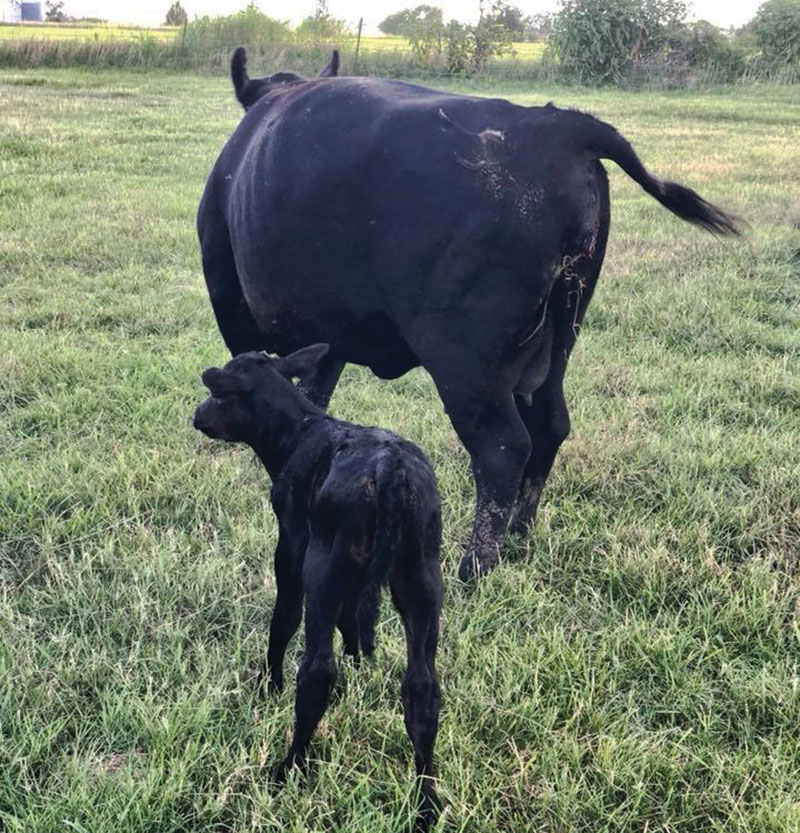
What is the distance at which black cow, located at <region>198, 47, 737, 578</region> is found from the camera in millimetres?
2623

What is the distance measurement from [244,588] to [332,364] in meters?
0.96

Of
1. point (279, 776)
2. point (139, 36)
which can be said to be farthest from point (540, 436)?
point (139, 36)

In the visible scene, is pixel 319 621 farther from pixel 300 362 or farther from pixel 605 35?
pixel 605 35

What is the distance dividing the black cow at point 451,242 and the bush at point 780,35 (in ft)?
95.0

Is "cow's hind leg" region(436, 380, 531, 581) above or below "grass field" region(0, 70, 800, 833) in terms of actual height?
above

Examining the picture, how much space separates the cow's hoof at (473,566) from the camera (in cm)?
296

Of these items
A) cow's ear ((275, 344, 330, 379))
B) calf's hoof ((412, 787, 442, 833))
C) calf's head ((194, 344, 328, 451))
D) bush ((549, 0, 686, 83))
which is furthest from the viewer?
bush ((549, 0, 686, 83))

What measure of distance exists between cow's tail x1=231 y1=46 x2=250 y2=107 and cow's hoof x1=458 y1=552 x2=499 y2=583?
2.25 meters

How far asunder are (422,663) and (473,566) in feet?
3.55

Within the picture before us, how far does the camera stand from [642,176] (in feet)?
9.21

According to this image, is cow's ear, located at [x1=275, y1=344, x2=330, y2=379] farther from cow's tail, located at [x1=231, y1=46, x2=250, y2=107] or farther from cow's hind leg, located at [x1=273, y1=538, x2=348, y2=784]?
cow's tail, located at [x1=231, y1=46, x2=250, y2=107]

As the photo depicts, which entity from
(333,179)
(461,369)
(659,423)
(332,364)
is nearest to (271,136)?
(333,179)

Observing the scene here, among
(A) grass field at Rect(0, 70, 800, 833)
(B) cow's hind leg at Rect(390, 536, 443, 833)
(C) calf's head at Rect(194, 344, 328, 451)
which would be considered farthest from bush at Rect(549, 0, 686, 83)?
(B) cow's hind leg at Rect(390, 536, 443, 833)

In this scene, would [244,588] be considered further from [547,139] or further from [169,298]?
[169,298]
